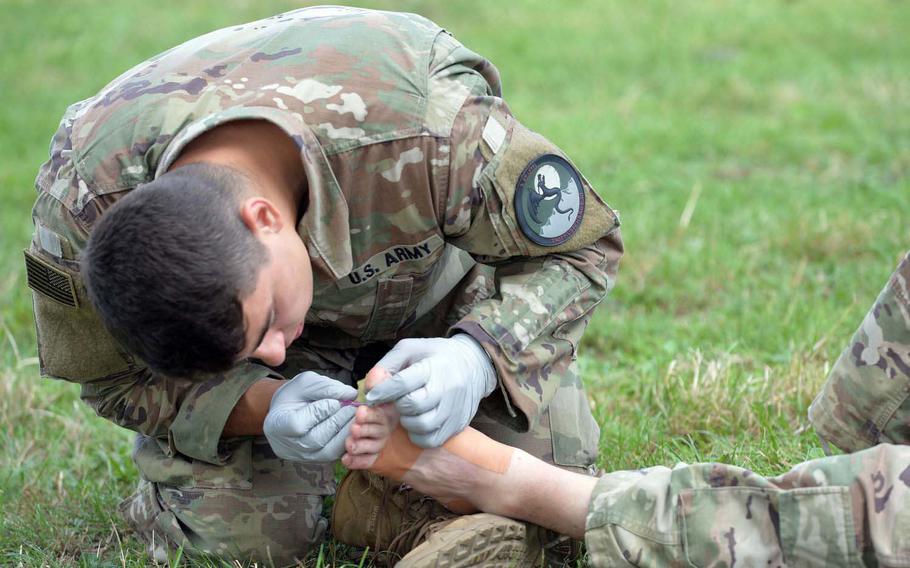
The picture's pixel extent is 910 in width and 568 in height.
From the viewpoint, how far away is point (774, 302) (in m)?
3.91

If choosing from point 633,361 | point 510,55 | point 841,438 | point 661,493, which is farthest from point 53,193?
point 510,55

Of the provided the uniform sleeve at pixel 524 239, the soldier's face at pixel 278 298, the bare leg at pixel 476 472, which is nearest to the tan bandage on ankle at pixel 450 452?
the bare leg at pixel 476 472

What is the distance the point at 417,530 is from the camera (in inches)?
97.3

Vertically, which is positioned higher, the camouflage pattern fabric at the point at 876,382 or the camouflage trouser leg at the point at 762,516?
the camouflage pattern fabric at the point at 876,382

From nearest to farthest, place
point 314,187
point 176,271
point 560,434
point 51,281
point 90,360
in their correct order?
point 176,271
point 314,187
point 51,281
point 90,360
point 560,434

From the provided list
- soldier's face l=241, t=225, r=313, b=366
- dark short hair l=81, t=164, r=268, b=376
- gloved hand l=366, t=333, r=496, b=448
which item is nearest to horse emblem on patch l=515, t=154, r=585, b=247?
gloved hand l=366, t=333, r=496, b=448

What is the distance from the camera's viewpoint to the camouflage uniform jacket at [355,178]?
7.59 feet

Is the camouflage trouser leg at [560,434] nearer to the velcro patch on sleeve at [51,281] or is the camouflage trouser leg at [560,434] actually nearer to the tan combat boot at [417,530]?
the tan combat boot at [417,530]

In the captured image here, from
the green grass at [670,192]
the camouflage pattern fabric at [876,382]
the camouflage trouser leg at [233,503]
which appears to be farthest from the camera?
the green grass at [670,192]

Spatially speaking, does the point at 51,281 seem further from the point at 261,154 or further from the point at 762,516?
the point at 762,516

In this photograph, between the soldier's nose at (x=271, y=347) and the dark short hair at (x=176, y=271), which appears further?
the soldier's nose at (x=271, y=347)

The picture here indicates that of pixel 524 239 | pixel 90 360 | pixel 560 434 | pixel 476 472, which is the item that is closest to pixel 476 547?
pixel 476 472

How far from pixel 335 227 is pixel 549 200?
19.1 inches

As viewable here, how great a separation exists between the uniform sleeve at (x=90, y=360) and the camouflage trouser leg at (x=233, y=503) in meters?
0.06
